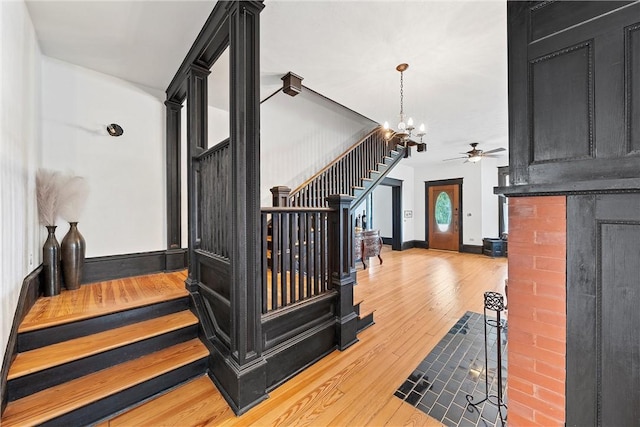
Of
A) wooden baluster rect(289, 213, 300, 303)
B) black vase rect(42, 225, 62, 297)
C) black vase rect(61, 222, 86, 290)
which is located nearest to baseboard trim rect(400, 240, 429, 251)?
wooden baluster rect(289, 213, 300, 303)

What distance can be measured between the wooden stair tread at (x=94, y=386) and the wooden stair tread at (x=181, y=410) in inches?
6.6

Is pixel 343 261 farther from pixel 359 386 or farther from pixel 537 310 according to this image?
pixel 537 310

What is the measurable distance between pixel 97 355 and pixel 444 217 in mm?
8711

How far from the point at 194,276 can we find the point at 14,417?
1.24 m

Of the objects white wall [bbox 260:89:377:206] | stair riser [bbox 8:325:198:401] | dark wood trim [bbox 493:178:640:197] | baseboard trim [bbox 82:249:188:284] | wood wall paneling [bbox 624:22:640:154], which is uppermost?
white wall [bbox 260:89:377:206]

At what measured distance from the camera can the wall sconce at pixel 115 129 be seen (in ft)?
9.16

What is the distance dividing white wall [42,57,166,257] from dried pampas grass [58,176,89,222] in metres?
0.32

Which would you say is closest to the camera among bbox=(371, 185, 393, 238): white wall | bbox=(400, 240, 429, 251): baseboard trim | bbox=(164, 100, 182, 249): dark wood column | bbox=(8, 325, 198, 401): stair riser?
bbox=(8, 325, 198, 401): stair riser

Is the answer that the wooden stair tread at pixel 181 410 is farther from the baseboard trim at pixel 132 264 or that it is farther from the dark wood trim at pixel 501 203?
the dark wood trim at pixel 501 203

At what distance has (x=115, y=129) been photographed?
282 cm

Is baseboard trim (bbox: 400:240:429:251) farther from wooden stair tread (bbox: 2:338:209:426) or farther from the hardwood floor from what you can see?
wooden stair tread (bbox: 2:338:209:426)

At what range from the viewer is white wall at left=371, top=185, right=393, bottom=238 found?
29.4ft

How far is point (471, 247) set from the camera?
770 cm

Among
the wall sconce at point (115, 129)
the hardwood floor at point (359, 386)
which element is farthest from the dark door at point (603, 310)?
the wall sconce at point (115, 129)
